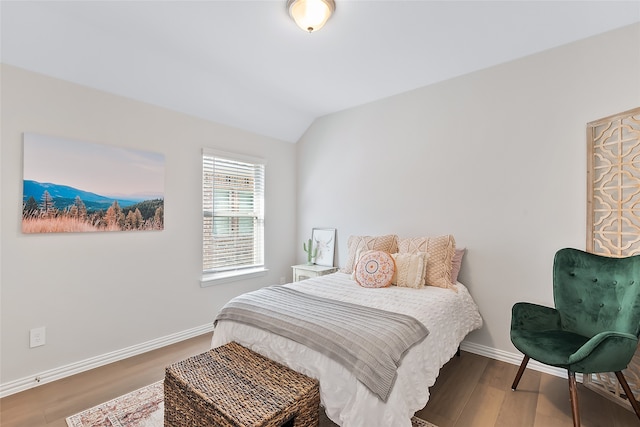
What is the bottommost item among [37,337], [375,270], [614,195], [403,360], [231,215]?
[37,337]

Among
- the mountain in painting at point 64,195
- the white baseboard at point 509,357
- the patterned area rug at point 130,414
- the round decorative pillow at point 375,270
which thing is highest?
the mountain in painting at point 64,195

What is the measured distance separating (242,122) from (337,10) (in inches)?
72.9

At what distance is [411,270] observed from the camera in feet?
8.22

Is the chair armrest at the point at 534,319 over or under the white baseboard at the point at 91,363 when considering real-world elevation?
over

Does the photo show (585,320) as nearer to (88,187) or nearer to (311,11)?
(311,11)

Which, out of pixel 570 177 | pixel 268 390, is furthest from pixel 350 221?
pixel 268 390

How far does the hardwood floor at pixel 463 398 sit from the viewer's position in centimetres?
182

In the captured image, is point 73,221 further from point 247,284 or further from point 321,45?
point 321,45

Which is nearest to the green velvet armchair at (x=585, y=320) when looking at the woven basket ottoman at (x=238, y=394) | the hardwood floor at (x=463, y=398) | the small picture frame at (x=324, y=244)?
the hardwood floor at (x=463, y=398)

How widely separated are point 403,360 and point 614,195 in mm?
1970

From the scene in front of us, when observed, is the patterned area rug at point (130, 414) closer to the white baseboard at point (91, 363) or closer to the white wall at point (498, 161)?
the white baseboard at point (91, 363)

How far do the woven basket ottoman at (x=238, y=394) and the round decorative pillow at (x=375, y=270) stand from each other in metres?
1.08

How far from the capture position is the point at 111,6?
75.3 inches

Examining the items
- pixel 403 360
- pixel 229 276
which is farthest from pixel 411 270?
pixel 229 276
